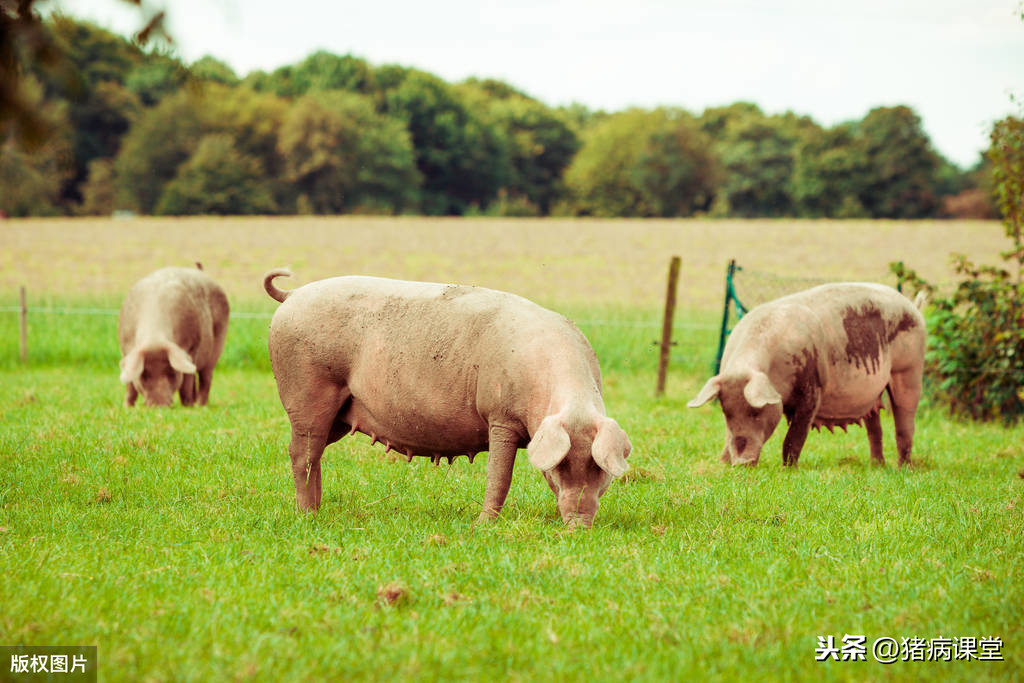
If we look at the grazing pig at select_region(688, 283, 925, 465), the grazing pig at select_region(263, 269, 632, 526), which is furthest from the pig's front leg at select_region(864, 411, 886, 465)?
the grazing pig at select_region(263, 269, 632, 526)

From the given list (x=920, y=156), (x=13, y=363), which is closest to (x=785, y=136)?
(x=920, y=156)

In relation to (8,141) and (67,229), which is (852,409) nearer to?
(8,141)

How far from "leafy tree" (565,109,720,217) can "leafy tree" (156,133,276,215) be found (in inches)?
1086

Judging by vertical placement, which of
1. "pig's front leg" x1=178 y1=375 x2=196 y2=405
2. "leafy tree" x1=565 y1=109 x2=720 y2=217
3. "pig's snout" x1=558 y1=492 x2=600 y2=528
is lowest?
"pig's front leg" x1=178 y1=375 x2=196 y2=405

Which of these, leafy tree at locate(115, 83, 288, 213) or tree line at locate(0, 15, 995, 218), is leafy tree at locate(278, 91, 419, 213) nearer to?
tree line at locate(0, 15, 995, 218)

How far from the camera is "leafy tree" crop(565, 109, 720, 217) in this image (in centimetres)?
7881

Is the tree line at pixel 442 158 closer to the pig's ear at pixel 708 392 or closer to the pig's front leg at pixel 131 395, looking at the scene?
the pig's front leg at pixel 131 395

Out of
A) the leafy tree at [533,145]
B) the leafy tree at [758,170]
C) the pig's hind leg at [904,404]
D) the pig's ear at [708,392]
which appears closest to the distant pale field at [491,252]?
the pig's hind leg at [904,404]

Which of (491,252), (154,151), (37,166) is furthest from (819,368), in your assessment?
(154,151)

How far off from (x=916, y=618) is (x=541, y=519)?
2.36 m

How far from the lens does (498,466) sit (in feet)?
20.3

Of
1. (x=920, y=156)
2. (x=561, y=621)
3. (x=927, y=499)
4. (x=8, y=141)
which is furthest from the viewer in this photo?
(x=920, y=156)

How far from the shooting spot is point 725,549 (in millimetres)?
5766

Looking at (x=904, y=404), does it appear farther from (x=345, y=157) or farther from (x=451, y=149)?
(x=451, y=149)
